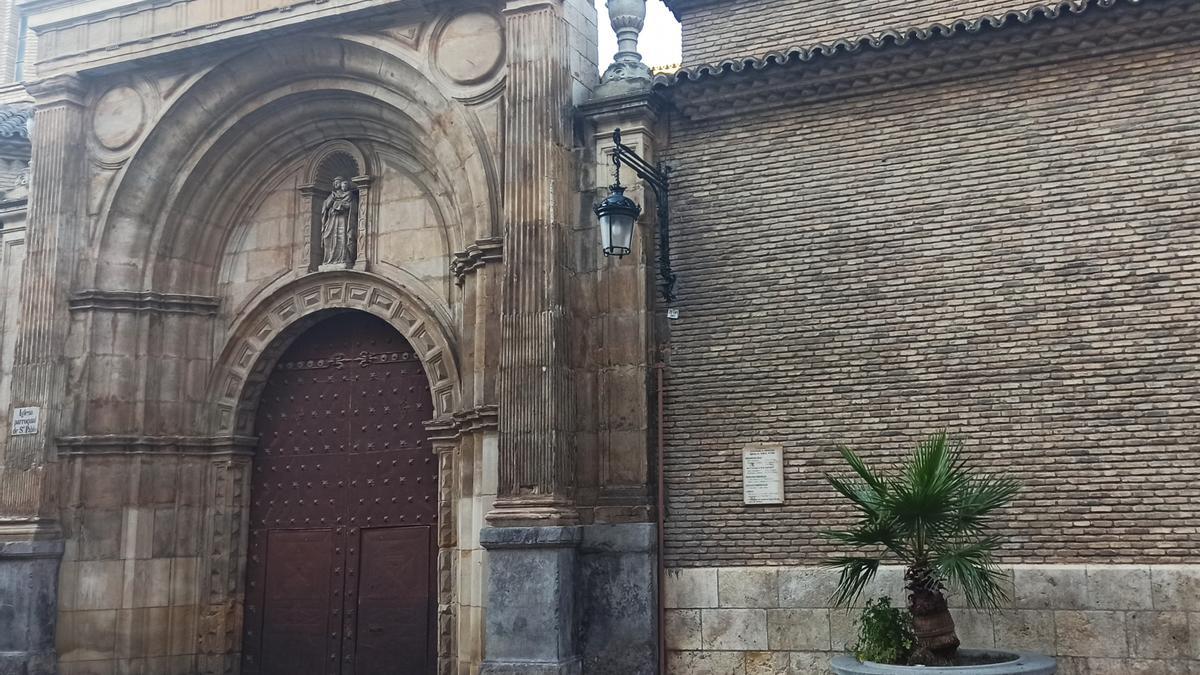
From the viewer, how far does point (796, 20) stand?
Result: 11.1 metres

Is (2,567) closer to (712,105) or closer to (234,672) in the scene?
(234,672)

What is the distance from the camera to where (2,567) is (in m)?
11.8

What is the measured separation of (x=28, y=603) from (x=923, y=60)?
971 centimetres

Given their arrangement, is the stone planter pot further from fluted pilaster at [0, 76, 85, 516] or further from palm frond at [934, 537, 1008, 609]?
fluted pilaster at [0, 76, 85, 516]

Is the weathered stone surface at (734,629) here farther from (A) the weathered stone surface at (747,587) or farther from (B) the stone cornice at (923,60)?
(B) the stone cornice at (923,60)

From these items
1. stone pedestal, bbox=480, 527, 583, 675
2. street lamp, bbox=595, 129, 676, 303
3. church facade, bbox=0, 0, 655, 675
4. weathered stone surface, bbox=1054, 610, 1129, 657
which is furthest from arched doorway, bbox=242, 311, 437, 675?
weathered stone surface, bbox=1054, 610, 1129, 657

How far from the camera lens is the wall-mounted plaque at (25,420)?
12.2 meters

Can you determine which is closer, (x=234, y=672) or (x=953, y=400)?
(x=953, y=400)

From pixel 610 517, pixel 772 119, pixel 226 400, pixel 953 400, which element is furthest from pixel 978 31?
pixel 226 400

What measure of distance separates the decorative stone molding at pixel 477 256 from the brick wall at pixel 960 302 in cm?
159

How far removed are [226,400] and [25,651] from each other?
3.08 metres

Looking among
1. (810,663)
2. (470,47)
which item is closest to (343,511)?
(470,47)

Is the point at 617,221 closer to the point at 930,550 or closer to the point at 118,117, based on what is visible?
the point at 930,550

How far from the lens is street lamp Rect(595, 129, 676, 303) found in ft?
31.4
